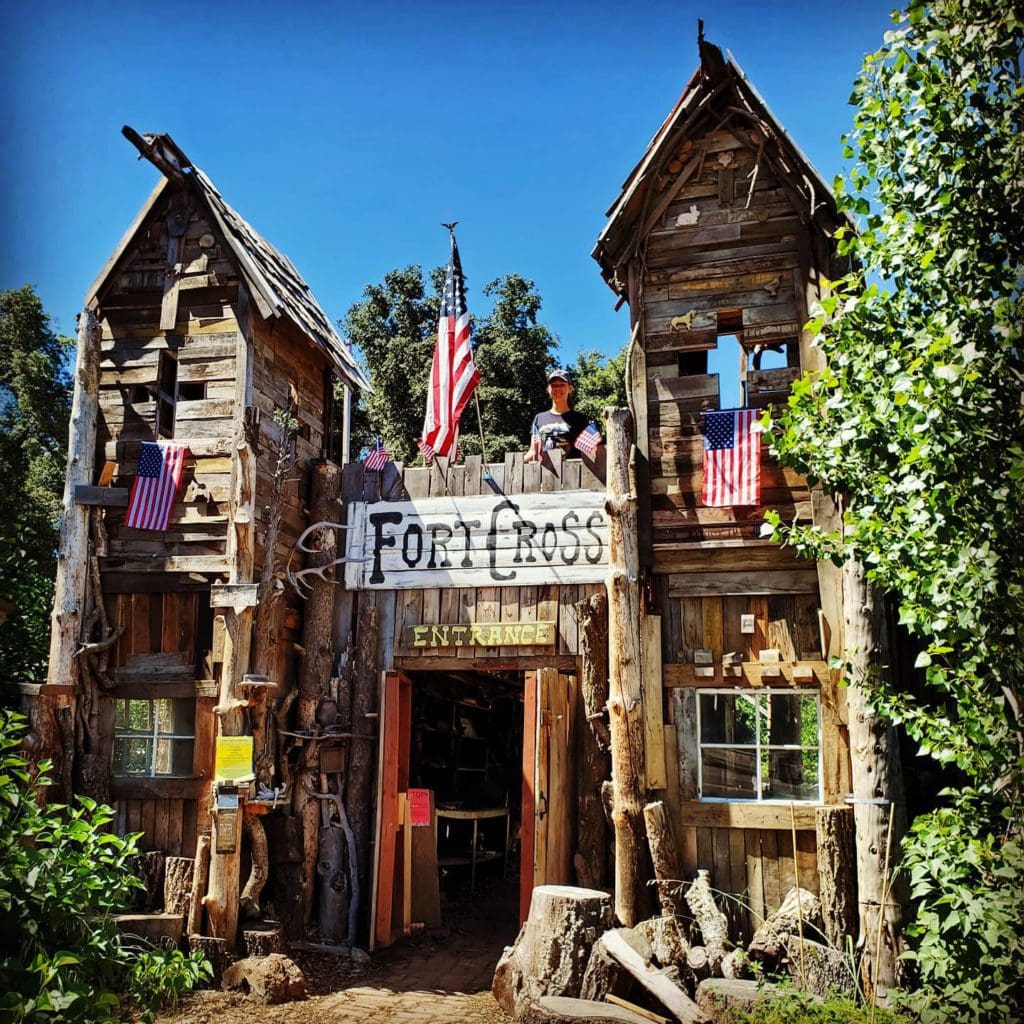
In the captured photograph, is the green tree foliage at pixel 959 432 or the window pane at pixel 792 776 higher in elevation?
the green tree foliage at pixel 959 432

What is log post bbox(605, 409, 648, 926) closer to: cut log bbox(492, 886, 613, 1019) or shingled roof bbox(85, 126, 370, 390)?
cut log bbox(492, 886, 613, 1019)

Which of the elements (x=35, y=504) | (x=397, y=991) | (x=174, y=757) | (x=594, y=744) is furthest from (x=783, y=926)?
(x=35, y=504)

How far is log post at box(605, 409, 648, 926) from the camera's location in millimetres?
9562

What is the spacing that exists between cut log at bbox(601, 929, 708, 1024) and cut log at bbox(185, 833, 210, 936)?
3.92m

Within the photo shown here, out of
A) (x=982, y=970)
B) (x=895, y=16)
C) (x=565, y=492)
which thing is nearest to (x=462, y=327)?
(x=565, y=492)

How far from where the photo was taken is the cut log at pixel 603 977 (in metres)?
8.15

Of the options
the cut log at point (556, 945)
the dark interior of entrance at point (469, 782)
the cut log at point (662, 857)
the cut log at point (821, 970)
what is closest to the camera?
the cut log at point (821, 970)

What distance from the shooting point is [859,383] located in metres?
7.45

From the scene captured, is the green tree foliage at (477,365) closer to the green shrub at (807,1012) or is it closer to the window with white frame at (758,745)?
the window with white frame at (758,745)

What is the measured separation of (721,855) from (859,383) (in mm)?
4680

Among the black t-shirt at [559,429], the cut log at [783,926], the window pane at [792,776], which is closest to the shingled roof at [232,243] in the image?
the black t-shirt at [559,429]

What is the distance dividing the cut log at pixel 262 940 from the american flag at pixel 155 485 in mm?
4041

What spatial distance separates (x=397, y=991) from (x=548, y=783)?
228cm

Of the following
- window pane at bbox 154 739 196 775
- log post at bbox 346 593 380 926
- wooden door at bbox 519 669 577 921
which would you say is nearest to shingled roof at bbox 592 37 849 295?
wooden door at bbox 519 669 577 921
